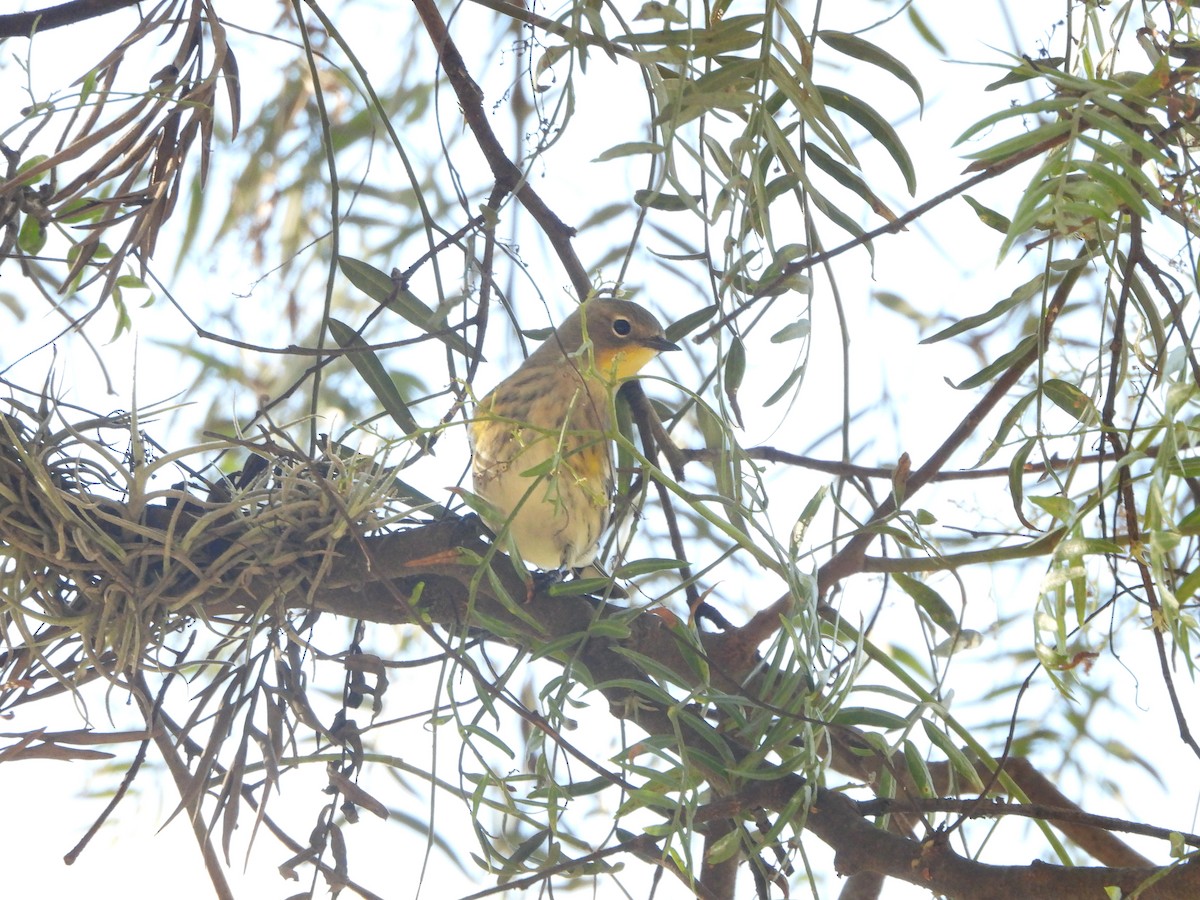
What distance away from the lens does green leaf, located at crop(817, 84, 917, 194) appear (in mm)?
1119

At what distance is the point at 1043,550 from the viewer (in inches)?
42.6

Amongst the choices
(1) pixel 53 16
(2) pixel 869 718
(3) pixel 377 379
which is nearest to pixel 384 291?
(3) pixel 377 379

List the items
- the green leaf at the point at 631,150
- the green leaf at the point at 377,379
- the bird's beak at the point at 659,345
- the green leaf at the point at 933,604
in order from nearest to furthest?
the green leaf at the point at 631,150, the green leaf at the point at 933,604, the green leaf at the point at 377,379, the bird's beak at the point at 659,345

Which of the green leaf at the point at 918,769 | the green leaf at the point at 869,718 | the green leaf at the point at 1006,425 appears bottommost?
the green leaf at the point at 918,769

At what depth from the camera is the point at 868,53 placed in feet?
3.67

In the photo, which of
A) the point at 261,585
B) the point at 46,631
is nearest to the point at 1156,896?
the point at 261,585

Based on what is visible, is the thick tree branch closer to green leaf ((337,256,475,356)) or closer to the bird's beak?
green leaf ((337,256,475,356))

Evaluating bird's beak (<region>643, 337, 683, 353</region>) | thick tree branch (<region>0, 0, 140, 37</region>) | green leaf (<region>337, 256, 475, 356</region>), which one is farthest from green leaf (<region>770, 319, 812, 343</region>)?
bird's beak (<region>643, 337, 683, 353</region>)

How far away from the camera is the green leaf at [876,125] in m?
1.12

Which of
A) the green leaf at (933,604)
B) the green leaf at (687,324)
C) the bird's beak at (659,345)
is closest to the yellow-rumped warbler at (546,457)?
the bird's beak at (659,345)

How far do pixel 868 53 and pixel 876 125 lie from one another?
0.06 m

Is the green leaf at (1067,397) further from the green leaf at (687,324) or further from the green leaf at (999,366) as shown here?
the green leaf at (687,324)

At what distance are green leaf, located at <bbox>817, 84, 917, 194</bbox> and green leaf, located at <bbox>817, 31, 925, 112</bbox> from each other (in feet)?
0.15

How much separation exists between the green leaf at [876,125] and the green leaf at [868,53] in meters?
0.05
